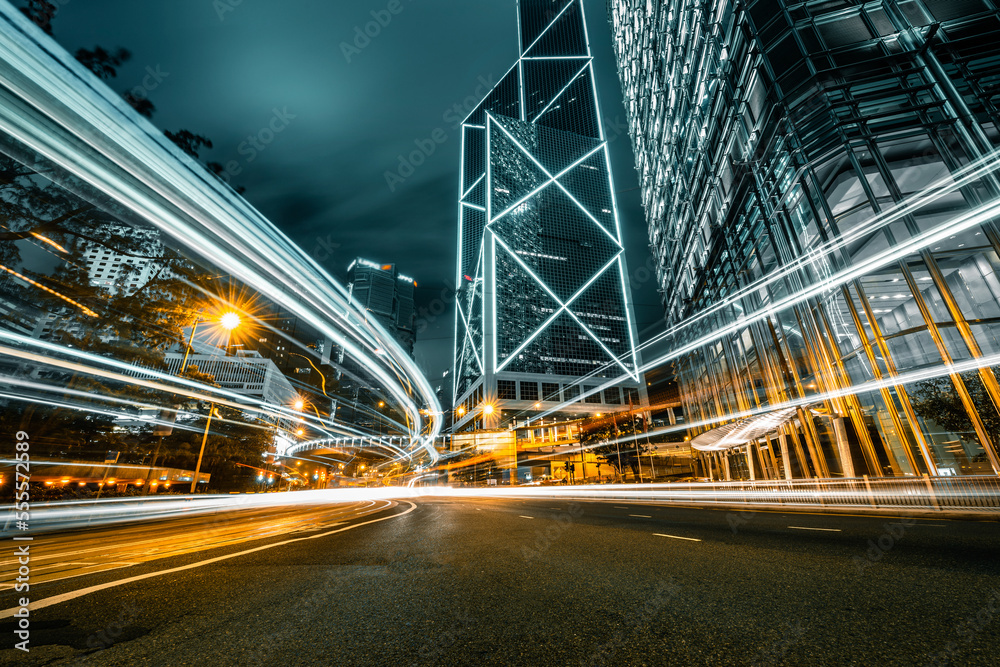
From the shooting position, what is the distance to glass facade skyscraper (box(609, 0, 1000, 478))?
16000mm

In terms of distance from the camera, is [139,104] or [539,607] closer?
[539,607]

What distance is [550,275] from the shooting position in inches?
4328

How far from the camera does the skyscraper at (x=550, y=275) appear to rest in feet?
315

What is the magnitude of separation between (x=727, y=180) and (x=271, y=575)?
3246cm

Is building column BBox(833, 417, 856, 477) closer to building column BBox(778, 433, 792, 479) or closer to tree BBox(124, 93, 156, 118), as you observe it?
building column BBox(778, 433, 792, 479)

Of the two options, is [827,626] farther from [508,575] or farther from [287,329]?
[287,329]

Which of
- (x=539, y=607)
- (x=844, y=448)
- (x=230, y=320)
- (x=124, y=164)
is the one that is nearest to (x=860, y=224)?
(x=844, y=448)

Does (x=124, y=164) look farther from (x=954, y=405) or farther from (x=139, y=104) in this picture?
(x=954, y=405)

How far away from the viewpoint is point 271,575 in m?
4.44

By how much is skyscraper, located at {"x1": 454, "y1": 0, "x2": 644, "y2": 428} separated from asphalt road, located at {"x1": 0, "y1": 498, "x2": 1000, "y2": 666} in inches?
3155

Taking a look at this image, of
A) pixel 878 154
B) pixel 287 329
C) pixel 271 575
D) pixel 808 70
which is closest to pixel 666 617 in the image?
pixel 271 575

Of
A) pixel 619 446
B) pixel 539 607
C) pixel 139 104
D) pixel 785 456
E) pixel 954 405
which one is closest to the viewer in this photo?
pixel 539 607

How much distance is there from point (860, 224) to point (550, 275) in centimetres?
9190

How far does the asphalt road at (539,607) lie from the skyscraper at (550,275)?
80.1 meters
